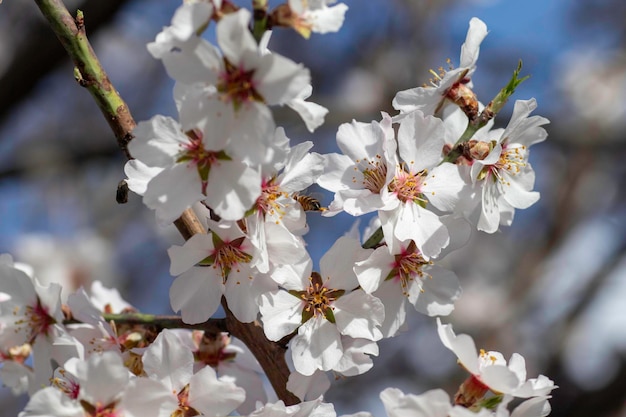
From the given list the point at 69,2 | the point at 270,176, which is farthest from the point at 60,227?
the point at 270,176

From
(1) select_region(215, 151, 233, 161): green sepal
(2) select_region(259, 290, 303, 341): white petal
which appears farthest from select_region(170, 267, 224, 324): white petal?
(1) select_region(215, 151, 233, 161): green sepal

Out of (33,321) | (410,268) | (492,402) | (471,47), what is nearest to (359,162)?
(410,268)

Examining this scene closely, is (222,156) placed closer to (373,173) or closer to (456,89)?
(373,173)

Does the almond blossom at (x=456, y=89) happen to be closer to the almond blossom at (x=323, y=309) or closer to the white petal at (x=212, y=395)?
the almond blossom at (x=323, y=309)

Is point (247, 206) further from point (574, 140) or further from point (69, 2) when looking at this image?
point (574, 140)

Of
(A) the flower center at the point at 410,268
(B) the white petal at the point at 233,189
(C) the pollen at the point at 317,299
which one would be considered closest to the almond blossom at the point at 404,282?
(A) the flower center at the point at 410,268

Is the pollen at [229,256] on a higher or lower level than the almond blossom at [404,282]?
higher

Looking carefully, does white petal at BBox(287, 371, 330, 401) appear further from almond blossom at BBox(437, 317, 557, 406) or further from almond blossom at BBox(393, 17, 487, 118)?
almond blossom at BBox(393, 17, 487, 118)
